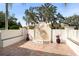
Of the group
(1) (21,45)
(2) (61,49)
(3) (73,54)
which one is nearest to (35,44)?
(1) (21,45)

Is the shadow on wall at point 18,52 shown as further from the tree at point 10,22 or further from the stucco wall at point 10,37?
the tree at point 10,22

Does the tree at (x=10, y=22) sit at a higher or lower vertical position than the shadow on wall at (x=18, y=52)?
higher

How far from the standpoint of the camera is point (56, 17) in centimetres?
371

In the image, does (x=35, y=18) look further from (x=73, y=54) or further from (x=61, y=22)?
(x=73, y=54)

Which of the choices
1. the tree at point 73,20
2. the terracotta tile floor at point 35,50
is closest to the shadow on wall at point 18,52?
the terracotta tile floor at point 35,50

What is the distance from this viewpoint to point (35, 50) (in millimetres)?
3785

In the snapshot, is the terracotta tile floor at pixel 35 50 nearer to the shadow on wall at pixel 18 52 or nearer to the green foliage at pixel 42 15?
the shadow on wall at pixel 18 52

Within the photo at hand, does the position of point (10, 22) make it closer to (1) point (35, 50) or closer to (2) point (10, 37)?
(2) point (10, 37)

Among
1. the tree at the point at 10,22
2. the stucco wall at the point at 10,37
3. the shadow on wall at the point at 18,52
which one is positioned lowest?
the shadow on wall at the point at 18,52

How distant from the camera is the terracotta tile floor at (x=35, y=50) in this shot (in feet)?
12.2

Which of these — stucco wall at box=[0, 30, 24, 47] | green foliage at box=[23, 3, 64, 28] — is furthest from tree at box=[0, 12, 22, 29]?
green foliage at box=[23, 3, 64, 28]

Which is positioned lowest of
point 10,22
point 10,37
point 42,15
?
point 10,37

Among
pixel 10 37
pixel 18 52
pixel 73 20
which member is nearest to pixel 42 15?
pixel 73 20

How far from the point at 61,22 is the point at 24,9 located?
764 mm
